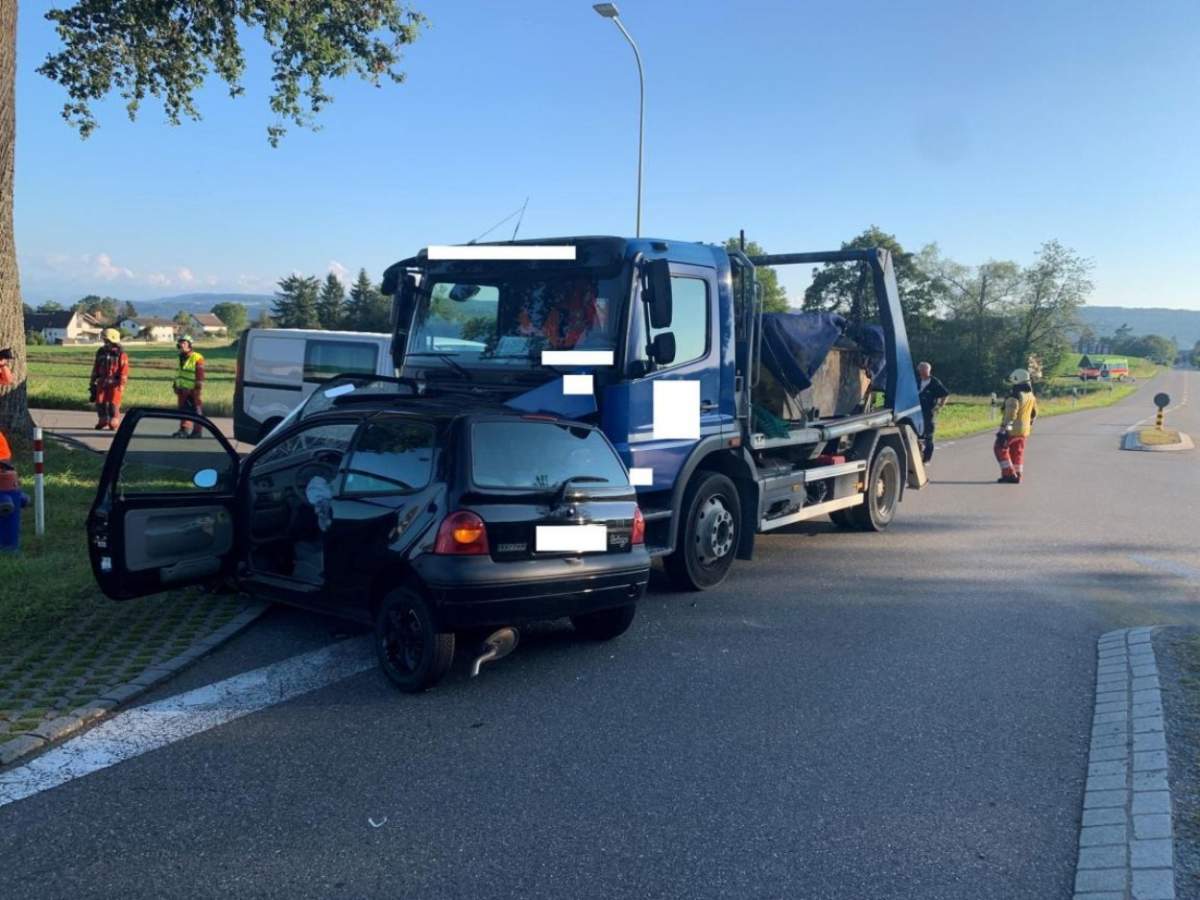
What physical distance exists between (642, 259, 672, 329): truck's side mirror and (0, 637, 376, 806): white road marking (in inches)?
117

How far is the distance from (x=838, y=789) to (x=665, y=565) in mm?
3780

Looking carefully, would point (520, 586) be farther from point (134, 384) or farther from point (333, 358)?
point (134, 384)

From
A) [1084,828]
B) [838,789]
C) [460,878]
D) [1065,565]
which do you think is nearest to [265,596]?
[460,878]

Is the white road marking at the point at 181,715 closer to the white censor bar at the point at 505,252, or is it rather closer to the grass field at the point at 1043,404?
the white censor bar at the point at 505,252

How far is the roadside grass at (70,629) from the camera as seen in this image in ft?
17.6

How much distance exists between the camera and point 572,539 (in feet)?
19.3

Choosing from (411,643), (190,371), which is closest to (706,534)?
(411,643)

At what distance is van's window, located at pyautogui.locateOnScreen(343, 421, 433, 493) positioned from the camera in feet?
18.9

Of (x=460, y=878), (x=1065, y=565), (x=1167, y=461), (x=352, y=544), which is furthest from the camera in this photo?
(x=1167, y=461)

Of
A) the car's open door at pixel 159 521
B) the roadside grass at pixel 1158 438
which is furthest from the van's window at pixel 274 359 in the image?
the roadside grass at pixel 1158 438

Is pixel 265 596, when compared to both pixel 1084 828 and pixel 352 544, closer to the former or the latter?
pixel 352 544

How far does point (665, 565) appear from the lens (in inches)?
319

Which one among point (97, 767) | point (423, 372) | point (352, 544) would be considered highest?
point (423, 372)

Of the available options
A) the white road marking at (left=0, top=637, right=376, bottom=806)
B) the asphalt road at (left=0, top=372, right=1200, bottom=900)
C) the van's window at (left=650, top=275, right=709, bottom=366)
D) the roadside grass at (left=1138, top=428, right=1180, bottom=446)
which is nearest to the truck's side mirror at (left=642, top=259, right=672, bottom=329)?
the van's window at (left=650, top=275, right=709, bottom=366)
